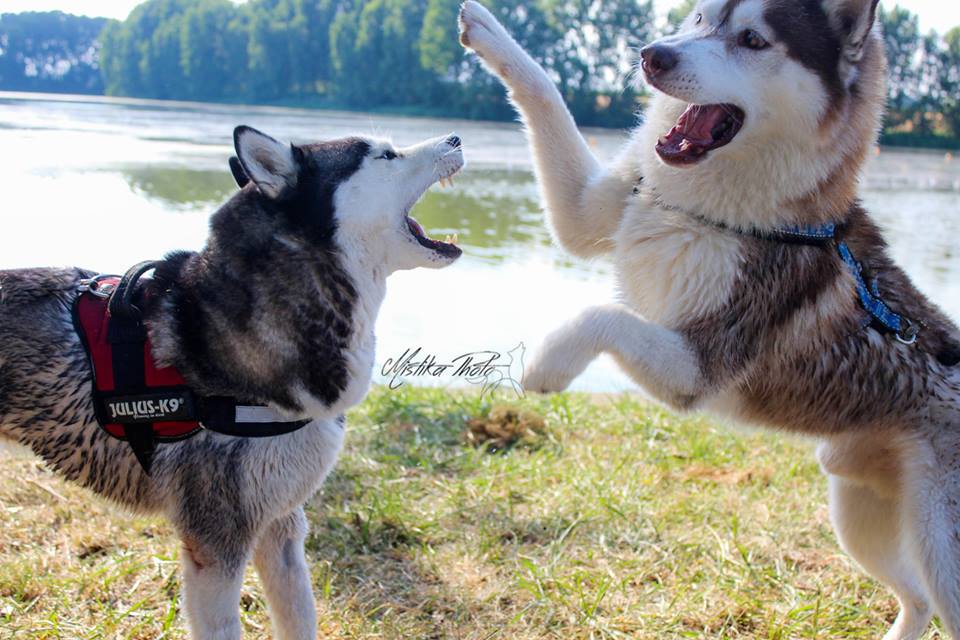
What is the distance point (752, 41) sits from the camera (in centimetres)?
296

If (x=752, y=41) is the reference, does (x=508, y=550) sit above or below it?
below

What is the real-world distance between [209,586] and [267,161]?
1.34m

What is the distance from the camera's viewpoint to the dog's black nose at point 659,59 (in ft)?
9.25

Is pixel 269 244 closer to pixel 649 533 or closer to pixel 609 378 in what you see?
pixel 649 533

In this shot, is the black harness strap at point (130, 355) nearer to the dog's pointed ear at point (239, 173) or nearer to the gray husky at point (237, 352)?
the gray husky at point (237, 352)

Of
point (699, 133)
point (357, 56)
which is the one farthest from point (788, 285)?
point (357, 56)

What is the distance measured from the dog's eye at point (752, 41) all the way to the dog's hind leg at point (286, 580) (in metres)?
2.32

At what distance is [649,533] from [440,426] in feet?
5.48

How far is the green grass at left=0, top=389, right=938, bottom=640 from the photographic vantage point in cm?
330

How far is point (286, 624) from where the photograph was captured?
2848 mm

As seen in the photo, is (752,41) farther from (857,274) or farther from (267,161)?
(267,161)

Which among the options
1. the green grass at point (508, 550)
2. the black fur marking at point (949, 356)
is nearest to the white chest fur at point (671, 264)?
the black fur marking at point (949, 356)

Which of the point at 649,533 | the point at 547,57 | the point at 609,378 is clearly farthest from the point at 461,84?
the point at 649,533

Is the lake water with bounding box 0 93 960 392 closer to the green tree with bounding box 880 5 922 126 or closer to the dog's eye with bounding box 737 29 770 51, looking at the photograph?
the dog's eye with bounding box 737 29 770 51
